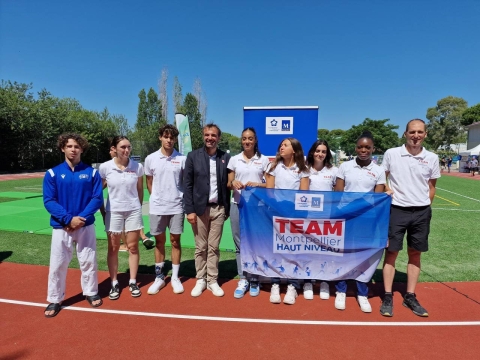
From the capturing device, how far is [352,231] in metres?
4.02

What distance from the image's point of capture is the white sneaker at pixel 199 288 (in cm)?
407

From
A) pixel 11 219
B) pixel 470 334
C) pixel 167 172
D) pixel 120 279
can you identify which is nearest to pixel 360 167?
pixel 470 334

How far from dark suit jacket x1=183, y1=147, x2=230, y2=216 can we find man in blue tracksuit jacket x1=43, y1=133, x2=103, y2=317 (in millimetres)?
1058

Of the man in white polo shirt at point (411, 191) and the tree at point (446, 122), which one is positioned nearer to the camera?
the man in white polo shirt at point (411, 191)

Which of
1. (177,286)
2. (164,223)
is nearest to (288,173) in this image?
(164,223)

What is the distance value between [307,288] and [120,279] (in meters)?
2.76

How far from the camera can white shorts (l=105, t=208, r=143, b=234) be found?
13.0ft

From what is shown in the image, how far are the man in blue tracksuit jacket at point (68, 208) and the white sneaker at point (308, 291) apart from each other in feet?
8.64

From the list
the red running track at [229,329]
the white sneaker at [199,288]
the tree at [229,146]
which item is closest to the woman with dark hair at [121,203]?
the red running track at [229,329]

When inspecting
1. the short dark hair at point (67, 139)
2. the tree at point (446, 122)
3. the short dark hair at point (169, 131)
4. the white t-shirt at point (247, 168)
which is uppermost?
the tree at point (446, 122)

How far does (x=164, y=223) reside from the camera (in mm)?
4207

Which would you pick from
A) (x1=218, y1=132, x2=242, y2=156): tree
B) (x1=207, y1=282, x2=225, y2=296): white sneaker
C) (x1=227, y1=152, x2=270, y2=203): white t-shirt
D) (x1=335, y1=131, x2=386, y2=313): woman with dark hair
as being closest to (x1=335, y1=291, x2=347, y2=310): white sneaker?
(x1=335, y1=131, x2=386, y2=313): woman with dark hair

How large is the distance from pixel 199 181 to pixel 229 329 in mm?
1754

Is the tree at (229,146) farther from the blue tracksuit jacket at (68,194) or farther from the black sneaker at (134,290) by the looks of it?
the blue tracksuit jacket at (68,194)
